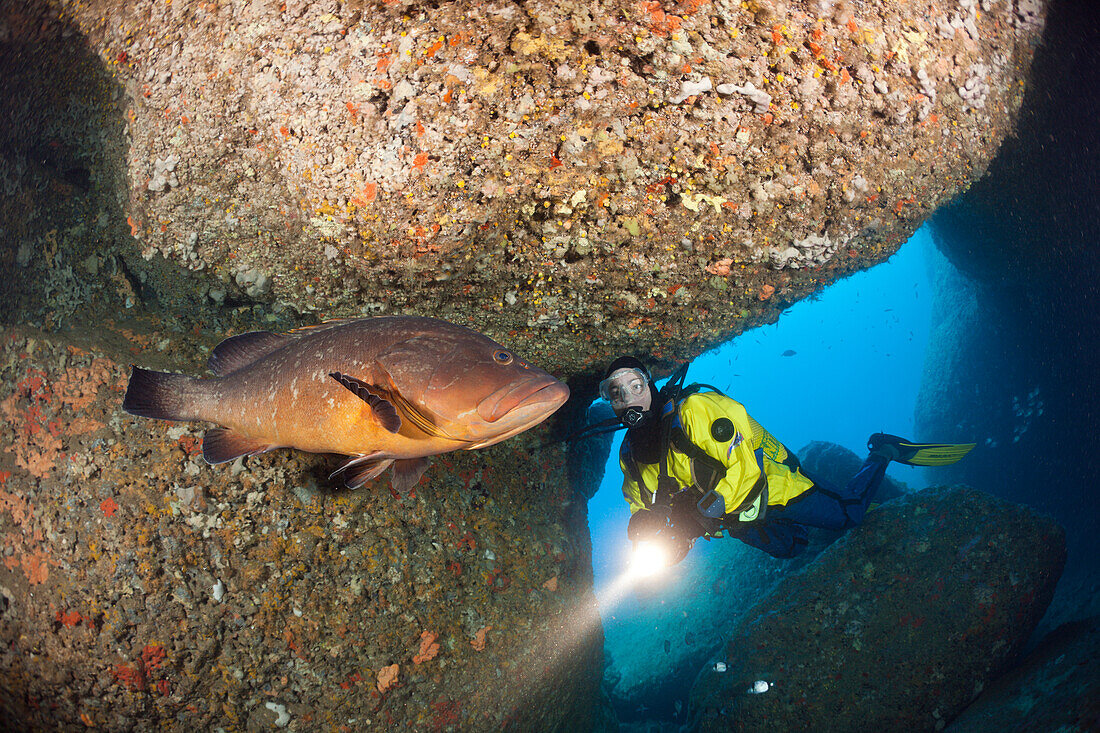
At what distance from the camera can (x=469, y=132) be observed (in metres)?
2.38

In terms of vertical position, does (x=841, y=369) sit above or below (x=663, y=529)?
below

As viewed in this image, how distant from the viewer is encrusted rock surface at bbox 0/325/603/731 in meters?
2.19

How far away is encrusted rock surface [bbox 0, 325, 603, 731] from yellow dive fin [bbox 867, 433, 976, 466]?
226 inches

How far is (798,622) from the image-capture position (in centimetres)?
460

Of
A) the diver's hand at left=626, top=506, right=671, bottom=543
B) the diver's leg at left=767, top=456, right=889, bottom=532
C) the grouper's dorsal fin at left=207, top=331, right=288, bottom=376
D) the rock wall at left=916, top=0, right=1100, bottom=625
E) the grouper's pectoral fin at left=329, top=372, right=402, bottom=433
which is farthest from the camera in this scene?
the diver's leg at left=767, top=456, right=889, bottom=532

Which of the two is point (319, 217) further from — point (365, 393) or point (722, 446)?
point (722, 446)

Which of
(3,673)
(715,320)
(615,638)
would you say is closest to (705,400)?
(715,320)

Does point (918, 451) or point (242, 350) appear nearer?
point (242, 350)

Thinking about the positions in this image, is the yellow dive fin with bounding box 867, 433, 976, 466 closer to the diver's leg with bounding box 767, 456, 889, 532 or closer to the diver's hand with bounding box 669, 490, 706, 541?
the diver's leg with bounding box 767, 456, 889, 532

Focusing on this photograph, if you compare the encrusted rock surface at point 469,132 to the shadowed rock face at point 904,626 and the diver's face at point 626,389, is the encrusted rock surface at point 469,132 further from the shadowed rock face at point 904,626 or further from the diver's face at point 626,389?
the shadowed rock face at point 904,626

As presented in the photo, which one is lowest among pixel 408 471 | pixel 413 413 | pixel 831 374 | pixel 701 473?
pixel 831 374

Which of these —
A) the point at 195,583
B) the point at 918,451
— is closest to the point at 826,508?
the point at 918,451

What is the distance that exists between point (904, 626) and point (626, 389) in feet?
12.6

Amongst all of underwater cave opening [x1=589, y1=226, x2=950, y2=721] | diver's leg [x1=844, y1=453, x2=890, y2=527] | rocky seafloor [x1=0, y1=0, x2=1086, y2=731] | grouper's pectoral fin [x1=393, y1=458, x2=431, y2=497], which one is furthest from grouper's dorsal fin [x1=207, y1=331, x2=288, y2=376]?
underwater cave opening [x1=589, y1=226, x2=950, y2=721]
